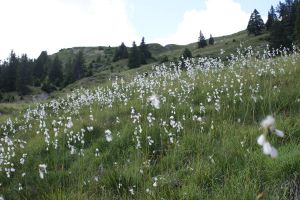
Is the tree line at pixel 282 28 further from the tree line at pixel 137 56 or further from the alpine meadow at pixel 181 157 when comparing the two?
the alpine meadow at pixel 181 157

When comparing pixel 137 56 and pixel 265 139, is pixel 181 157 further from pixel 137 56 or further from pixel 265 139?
pixel 137 56

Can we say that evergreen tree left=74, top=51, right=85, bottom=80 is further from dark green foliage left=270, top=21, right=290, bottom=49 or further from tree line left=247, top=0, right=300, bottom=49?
dark green foliage left=270, top=21, right=290, bottom=49

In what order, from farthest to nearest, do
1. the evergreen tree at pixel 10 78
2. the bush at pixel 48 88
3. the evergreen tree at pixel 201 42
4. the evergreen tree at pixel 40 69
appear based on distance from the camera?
the evergreen tree at pixel 40 69 < the evergreen tree at pixel 201 42 < the evergreen tree at pixel 10 78 < the bush at pixel 48 88

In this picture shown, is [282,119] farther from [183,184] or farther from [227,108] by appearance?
[183,184]

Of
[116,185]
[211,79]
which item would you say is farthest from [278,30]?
[116,185]

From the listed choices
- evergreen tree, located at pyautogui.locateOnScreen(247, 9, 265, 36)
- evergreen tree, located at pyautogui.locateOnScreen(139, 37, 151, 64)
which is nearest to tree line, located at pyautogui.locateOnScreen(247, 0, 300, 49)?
evergreen tree, located at pyautogui.locateOnScreen(247, 9, 265, 36)

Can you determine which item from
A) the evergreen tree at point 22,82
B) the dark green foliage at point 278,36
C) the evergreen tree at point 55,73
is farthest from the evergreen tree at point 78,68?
the dark green foliage at point 278,36

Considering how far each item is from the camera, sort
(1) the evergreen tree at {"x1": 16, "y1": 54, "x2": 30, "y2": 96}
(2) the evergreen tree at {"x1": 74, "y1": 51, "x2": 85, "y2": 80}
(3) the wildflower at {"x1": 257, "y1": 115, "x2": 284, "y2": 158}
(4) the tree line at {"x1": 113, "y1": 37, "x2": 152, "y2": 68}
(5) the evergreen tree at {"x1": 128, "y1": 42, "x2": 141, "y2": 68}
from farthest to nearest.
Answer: (2) the evergreen tree at {"x1": 74, "y1": 51, "x2": 85, "y2": 80}
(1) the evergreen tree at {"x1": 16, "y1": 54, "x2": 30, "y2": 96}
(4) the tree line at {"x1": 113, "y1": 37, "x2": 152, "y2": 68}
(5) the evergreen tree at {"x1": 128, "y1": 42, "x2": 141, "y2": 68}
(3) the wildflower at {"x1": 257, "y1": 115, "x2": 284, "y2": 158}

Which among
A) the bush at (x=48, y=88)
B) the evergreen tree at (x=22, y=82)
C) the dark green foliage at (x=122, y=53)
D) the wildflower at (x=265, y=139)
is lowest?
the bush at (x=48, y=88)

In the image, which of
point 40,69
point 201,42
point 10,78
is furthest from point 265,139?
point 40,69

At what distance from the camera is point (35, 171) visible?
670 cm

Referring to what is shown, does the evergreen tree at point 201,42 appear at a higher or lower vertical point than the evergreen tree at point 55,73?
higher

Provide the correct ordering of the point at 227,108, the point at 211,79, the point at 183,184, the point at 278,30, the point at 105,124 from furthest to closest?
the point at 278,30 → the point at 211,79 → the point at 105,124 → the point at 227,108 → the point at 183,184

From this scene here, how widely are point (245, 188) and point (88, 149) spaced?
11.7 ft
